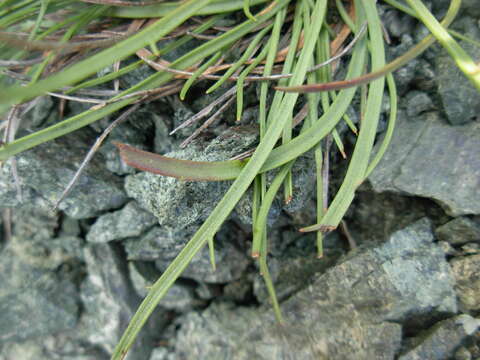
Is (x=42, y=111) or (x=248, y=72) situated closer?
(x=248, y=72)

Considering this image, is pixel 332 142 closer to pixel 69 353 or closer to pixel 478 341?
pixel 478 341

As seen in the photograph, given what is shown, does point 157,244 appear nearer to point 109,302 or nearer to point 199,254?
point 199,254

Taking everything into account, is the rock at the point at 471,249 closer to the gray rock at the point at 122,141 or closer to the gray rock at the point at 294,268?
the gray rock at the point at 294,268

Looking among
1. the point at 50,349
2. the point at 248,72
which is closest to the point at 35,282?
the point at 50,349

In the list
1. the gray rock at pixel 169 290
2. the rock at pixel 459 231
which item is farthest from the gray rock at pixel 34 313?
the rock at pixel 459 231

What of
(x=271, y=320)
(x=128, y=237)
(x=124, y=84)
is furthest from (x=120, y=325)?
(x=124, y=84)

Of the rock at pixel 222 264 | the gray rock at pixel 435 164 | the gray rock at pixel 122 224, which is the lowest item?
the rock at pixel 222 264
